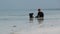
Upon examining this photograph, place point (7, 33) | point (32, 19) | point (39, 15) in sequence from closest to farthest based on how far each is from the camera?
point (7, 33), point (39, 15), point (32, 19)

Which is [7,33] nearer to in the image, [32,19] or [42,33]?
[42,33]

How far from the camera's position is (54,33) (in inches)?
508

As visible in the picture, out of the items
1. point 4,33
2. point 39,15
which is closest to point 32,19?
point 39,15

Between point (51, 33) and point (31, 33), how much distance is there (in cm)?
105

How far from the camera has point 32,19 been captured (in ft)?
72.0

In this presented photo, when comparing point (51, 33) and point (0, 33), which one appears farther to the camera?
point (0, 33)

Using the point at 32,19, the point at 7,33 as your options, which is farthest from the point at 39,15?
the point at 7,33

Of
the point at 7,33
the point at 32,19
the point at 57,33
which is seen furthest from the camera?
the point at 32,19

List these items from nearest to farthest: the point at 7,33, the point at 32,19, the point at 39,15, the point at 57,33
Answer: the point at 57,33 < the point at 7,33 < the point at 39,15 < the point at 32,19

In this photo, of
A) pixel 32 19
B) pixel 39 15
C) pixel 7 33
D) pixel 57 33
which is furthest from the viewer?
pixel 32 19

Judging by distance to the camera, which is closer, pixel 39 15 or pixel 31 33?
pixel 31 33

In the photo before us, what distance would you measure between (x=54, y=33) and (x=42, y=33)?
634 millimetres

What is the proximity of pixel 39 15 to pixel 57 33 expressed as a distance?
6628mm

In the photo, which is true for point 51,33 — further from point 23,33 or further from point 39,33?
point 23,33
